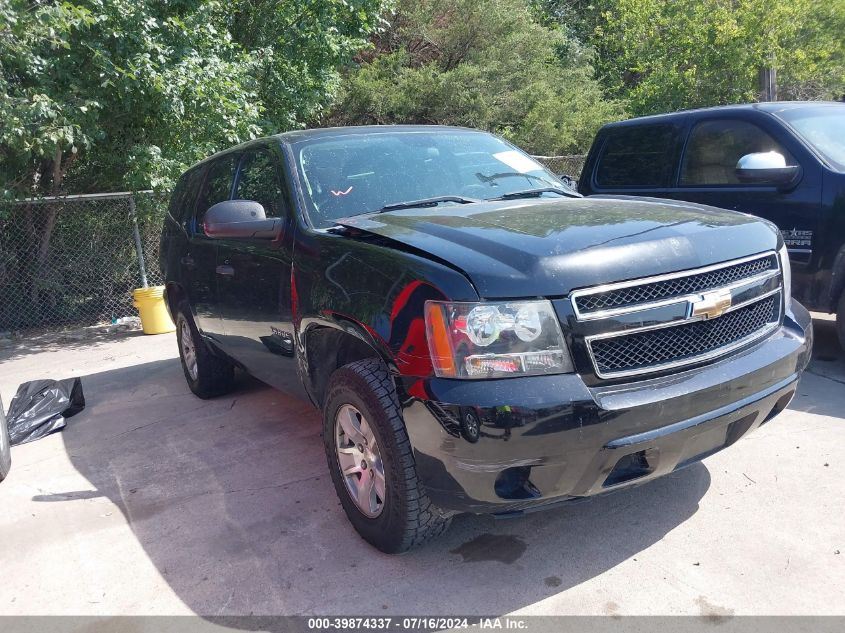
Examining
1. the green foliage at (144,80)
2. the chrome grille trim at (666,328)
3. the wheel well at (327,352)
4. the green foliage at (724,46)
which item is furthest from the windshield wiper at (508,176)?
the green foliage at (724,46)

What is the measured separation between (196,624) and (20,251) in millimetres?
8164

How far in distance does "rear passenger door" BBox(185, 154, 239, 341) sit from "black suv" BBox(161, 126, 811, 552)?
1064 mm

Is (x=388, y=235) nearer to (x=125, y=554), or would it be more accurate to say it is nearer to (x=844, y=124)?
(x=125, y=554)

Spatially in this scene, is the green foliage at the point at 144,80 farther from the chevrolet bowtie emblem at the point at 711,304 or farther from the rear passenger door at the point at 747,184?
the chevrolet bowtie emblem at the point at 711,304

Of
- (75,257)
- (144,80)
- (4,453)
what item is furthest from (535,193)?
(75,257)

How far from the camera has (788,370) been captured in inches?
123

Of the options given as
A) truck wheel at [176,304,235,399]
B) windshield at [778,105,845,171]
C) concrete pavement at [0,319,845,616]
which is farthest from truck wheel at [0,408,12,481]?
windshield at [778,105,845,171]

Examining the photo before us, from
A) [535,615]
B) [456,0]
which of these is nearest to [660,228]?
[535,615]

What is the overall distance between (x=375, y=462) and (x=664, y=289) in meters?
1.38

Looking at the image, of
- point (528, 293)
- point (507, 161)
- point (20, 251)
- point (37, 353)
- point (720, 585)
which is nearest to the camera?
point (528, 293)

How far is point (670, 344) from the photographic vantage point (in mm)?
2795

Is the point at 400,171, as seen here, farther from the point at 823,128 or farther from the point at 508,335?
the point at 823,128

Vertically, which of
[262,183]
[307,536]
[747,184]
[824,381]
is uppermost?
[262,183]

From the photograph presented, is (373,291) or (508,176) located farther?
(508,176)
